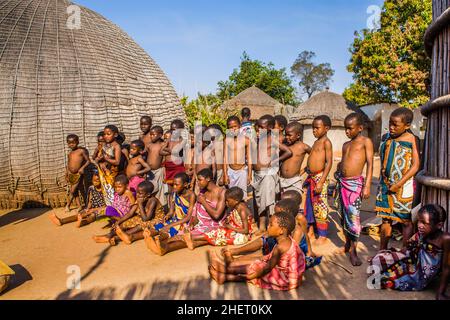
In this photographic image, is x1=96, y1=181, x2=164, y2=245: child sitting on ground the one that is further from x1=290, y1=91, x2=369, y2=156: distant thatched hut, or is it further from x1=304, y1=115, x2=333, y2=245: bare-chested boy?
x1=290, y1=91, x2=369, y2=156: distant thatched hut

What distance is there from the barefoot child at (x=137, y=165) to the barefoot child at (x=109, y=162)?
0.70 ft

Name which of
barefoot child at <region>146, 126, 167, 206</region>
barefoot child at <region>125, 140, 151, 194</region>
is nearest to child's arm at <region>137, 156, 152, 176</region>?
barefoot child at <region>125, 140, 151, 194</region>

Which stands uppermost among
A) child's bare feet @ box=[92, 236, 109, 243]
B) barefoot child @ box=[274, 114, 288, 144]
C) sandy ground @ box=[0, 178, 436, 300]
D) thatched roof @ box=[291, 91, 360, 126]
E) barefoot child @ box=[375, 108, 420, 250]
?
thatched roof @ box=[291, 91, 360, 126]

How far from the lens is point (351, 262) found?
383 centimetres

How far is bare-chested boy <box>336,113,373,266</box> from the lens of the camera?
3918 mm

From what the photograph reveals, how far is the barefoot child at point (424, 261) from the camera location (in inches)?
115

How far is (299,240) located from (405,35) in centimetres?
1338

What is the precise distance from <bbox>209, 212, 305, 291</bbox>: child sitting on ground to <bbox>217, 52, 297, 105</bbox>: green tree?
25.9 meters

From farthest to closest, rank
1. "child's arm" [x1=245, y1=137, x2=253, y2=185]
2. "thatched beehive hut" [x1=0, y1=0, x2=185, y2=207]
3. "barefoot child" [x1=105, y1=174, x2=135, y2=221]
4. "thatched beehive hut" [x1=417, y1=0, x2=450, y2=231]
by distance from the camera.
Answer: "thatched beehive hut" [x1=0, y1=0, x2=185, y2=207], "child's arm" [x1=245, y1=137, x2=253, y2=185], "barefoot child" [x1=105, y1=174, x2=135, y2=221], "thatched beehive hut" [x1=417, y1=0, x2=450, y2=231]

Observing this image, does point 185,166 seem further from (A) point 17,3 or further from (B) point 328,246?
(A) point 17,3

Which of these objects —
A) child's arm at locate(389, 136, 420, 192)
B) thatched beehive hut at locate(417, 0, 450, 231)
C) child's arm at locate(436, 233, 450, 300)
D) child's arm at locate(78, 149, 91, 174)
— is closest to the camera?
child's arm at locate(436, 233, 450, 300)

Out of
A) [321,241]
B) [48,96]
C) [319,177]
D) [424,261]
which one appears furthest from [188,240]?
[48,96]

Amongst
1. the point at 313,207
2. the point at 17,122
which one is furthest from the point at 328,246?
the point at 17,122

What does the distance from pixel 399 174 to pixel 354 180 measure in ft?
1.54
